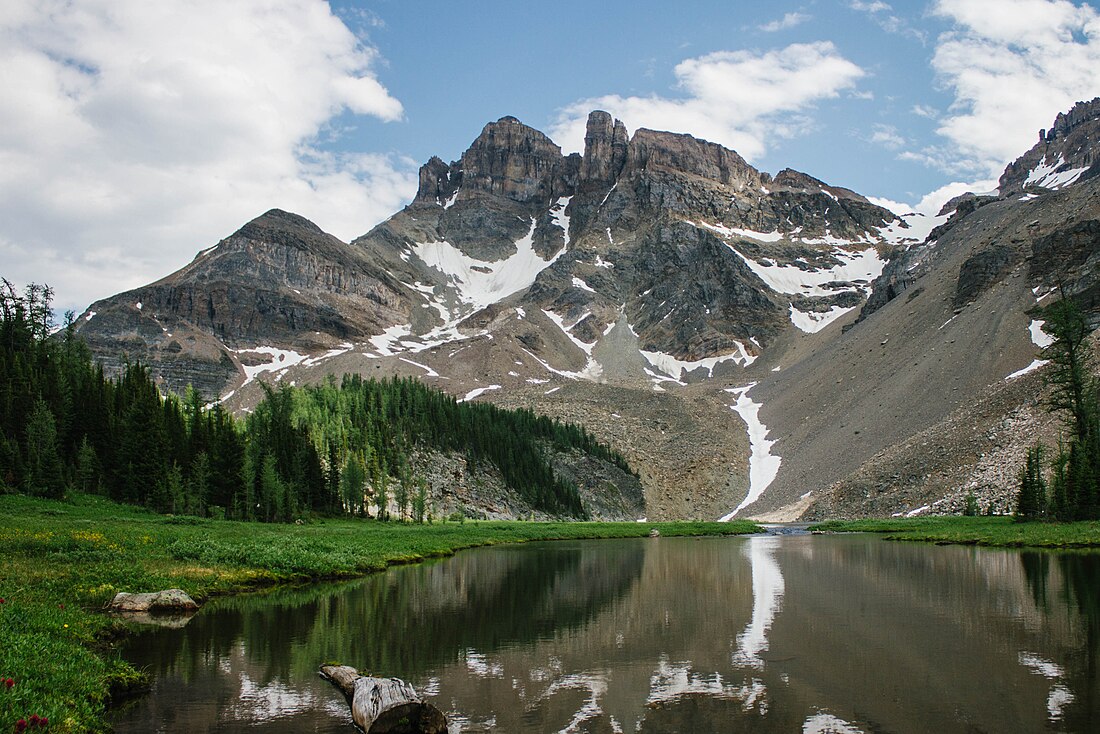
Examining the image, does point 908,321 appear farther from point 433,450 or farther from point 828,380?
point 433,450

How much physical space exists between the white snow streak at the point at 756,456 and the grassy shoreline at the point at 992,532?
3567cm

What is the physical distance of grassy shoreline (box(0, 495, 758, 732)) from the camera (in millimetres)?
11727

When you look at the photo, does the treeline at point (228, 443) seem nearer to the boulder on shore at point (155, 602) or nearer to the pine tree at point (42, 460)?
the pine tree at point (42, 460)

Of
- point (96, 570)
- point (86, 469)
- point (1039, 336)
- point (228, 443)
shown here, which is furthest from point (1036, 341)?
point (96, 570)

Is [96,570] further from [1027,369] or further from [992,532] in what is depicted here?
[1027,369]

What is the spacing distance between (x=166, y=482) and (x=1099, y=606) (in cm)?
5820

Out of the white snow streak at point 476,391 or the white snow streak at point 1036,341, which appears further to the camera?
the white snow streak at point 476,391

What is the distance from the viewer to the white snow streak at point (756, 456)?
110m

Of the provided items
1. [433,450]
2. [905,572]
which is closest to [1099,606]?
[905,572]

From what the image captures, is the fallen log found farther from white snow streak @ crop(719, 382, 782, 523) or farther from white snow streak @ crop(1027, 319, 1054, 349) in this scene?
white snow streak @ crop(1027, 319, 1054, 349)

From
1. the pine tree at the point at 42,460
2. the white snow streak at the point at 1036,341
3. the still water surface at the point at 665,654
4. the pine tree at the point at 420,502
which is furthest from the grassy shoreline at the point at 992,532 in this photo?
the pine tree at the point at 42,460

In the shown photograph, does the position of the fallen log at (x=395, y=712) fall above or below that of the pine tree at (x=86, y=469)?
below

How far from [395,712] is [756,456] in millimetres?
116974

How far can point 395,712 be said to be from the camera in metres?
11.6
